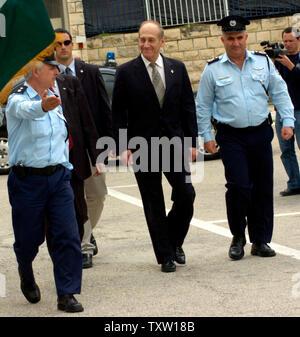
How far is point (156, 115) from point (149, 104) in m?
0.11

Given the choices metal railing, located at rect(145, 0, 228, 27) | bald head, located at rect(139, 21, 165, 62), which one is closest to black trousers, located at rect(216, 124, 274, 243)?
bald head, located at rect(139, 21, 165, 62)

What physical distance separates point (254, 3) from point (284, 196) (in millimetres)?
15039

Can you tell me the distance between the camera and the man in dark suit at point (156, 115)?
7.61m

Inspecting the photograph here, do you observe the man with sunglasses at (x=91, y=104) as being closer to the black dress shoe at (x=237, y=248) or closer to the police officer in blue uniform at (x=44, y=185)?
the black dress shoe at (x=237, y=248)

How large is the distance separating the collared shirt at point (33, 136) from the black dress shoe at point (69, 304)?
904 mm

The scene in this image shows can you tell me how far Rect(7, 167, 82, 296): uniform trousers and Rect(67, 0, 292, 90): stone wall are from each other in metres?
19.4

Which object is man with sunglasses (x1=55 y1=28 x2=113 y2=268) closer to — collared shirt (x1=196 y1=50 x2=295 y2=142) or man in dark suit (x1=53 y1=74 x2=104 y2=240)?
man in dark suit (x1=53 y1=74 x2=104 y2=240)

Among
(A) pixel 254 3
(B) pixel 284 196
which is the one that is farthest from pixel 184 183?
(A) pixel 254 3

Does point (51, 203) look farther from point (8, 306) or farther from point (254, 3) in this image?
point (254, 3)

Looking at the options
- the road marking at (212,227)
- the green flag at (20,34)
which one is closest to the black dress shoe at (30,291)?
the green flag at (20,34)

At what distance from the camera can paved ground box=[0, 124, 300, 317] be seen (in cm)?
624

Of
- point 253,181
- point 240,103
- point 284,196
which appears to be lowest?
point 284,196

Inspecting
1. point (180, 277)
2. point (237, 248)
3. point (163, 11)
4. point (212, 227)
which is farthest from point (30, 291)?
point (163, 11)
